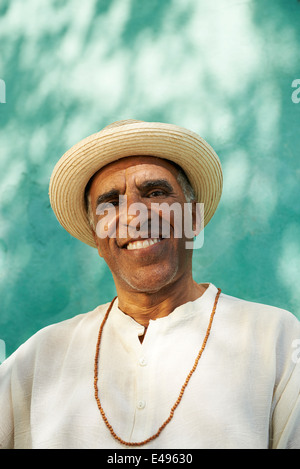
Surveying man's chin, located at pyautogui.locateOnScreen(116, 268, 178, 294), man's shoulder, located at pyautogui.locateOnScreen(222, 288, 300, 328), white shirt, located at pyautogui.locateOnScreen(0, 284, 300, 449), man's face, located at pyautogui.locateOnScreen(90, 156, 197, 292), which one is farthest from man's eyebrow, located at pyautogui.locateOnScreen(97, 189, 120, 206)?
man's shoulder, located at pyautogui.locateOnScreen(222, 288, 300, 328)

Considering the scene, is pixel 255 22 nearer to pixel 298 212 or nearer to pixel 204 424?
pixel 298 212

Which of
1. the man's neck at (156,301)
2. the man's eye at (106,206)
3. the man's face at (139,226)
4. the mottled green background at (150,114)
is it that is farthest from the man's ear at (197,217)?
the mottled green background at (150,114)

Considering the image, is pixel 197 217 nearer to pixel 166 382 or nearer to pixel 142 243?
pixel 142 243

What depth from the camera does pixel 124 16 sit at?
11.3ft

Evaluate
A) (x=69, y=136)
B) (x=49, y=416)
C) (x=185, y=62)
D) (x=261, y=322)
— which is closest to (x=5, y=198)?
(x=69, y=136)

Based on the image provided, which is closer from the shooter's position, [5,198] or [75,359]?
[75,359]

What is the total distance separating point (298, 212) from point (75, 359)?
4.64 ft

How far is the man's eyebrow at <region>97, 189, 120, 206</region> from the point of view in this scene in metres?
2.29

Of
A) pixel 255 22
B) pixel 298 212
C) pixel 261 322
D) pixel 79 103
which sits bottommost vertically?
pixel 261 322

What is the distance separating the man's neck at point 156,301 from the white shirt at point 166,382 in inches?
1.8

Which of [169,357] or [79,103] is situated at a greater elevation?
[79,103]

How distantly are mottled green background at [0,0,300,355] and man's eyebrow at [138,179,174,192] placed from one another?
0.87 m

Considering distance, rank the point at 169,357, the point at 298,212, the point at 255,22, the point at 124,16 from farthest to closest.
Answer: the point at 124,16, the point at 255,22, the point at 298,212, the point at 169,357

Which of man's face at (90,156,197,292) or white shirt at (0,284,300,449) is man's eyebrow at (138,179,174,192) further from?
white shirt at (0,284,300,449)
